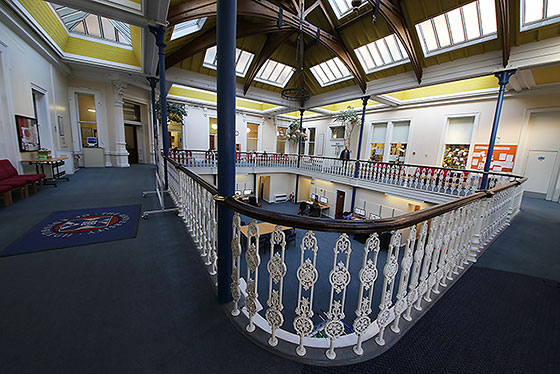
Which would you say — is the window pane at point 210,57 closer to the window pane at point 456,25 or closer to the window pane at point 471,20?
the window pane at point 456,25

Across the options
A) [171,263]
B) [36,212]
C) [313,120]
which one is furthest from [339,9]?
[36,212]

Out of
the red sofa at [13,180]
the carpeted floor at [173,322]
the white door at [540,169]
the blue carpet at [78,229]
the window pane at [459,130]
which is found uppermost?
the window pane at [459,130]

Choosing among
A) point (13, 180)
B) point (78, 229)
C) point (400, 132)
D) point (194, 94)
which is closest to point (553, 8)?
point (400, 132)

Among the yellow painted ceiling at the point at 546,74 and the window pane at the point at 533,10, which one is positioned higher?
the window pane at the point at 533,10

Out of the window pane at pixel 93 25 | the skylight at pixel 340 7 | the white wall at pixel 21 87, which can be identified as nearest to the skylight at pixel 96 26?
the window pane at pixel 93 25

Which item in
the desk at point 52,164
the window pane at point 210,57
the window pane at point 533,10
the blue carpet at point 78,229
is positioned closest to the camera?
the blue carpet at point 78,229

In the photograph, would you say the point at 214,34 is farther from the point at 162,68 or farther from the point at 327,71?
the point at 327,71

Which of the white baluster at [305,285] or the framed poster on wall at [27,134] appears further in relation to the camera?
the framed poster on wall at [27,134]

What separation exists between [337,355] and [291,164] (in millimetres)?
11849

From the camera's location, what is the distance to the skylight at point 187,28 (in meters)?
5.96

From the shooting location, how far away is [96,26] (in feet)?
23.4

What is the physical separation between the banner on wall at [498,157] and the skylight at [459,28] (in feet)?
12.8

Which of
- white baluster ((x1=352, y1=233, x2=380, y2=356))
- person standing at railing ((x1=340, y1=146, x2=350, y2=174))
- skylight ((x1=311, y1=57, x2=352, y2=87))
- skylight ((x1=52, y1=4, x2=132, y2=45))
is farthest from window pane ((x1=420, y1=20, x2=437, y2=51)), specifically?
skylight ((x1=52, y1=4, x2=132, y2=45))

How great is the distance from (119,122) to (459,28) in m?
12.6
